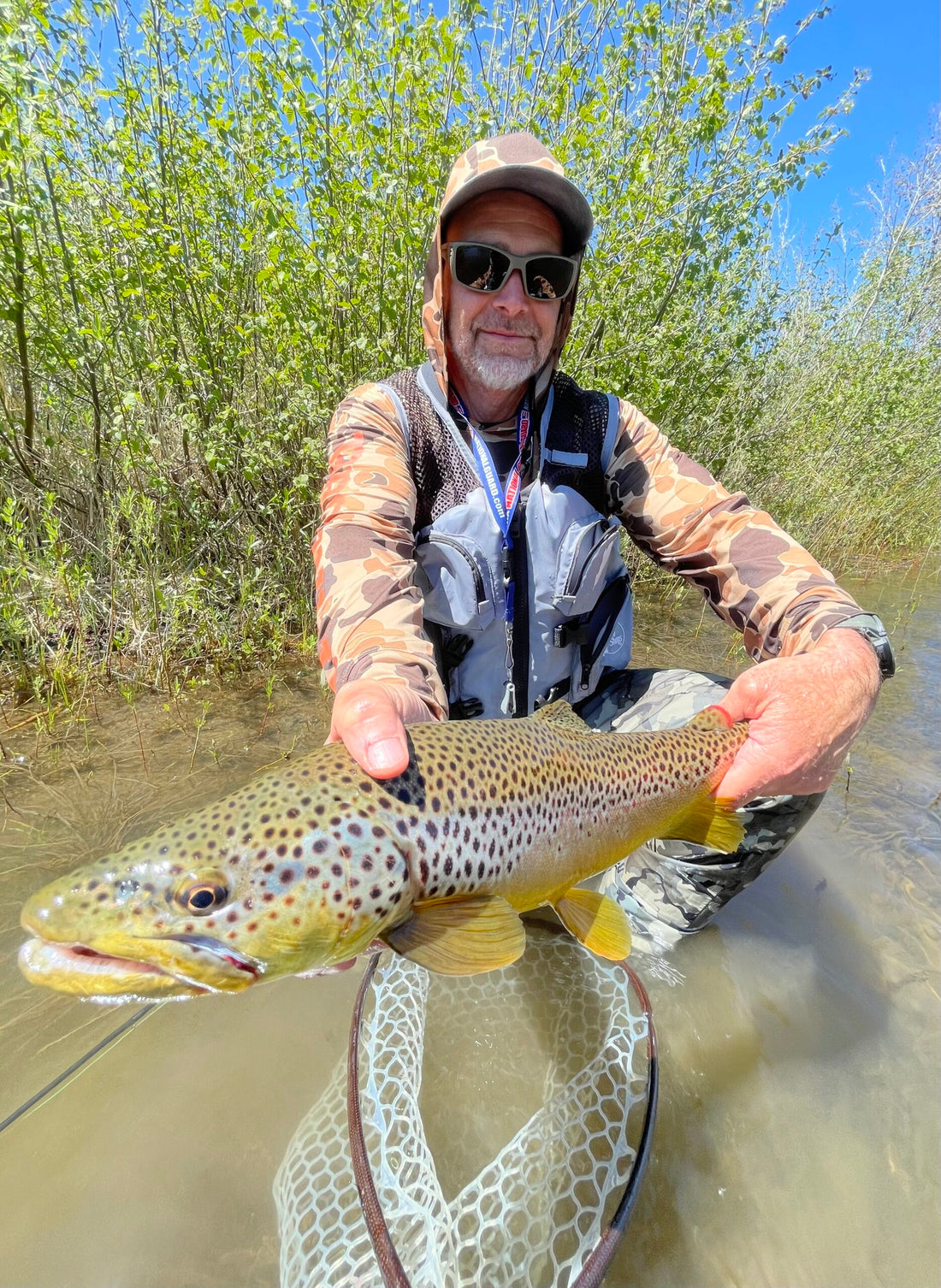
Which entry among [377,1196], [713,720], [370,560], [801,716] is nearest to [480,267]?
[370,560]

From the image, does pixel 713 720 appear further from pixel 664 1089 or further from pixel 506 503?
pixel 664 1089

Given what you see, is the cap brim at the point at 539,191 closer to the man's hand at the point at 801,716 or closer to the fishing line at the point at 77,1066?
the man's hand at the point at 801,716

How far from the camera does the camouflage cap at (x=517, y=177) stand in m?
3.12

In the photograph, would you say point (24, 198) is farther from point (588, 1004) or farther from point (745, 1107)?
point (745, 1107)

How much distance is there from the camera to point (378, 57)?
4.25 metres

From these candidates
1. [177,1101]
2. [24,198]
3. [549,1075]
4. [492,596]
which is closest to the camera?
[177,1101]

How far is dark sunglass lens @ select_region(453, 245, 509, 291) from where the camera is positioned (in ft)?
10.5

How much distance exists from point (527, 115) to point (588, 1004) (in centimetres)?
654

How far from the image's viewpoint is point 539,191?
128 inches

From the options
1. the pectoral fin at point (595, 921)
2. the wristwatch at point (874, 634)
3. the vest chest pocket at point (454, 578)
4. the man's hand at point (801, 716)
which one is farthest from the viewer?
the vest chest pocket at point (454, 578)

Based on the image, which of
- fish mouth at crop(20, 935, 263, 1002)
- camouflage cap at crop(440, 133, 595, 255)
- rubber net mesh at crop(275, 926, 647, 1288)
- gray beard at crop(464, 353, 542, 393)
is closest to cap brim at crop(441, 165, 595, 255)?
camouflage cap at crop(440, 133, 595, 255)

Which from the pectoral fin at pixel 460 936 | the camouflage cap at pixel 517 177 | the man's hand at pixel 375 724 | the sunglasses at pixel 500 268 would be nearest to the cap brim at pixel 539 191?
the camouflage cap at pixel 517 177

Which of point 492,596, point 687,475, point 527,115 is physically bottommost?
point 492,596

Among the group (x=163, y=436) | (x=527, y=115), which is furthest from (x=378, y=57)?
(x=163, y=436)
